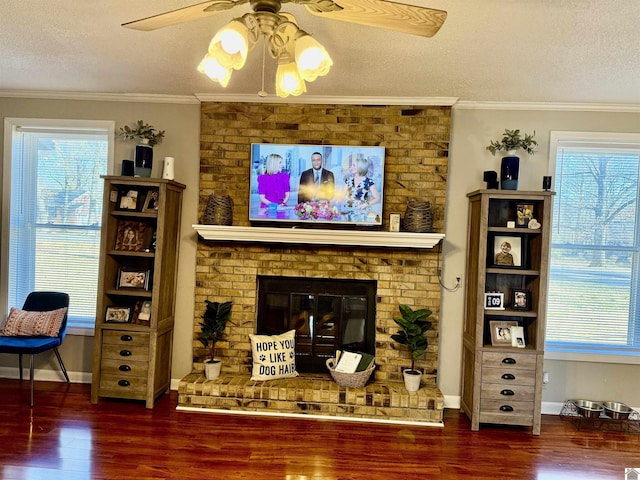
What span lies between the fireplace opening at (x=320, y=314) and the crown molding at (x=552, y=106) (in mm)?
1706

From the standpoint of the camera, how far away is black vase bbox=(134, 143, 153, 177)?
362 centimetres

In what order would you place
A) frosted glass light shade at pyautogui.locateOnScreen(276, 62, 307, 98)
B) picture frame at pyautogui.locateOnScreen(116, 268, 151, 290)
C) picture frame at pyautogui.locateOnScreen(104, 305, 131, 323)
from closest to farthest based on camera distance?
frosted glass light shade at pyautogui.locateOnScreen(276, 62, 307, 98) → picture frame at pyautogui.locateOnScreen(104, 305, 131, 323) → picture frame at pyautogui.locateOnScreen(116, 268, 151, 290)

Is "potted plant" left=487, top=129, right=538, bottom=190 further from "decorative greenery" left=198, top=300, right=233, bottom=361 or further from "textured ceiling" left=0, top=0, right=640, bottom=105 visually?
"decorative greenery" left=198, top=300, right=233, bottom=361

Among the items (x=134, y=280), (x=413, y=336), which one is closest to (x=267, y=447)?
(x=413, y=336)

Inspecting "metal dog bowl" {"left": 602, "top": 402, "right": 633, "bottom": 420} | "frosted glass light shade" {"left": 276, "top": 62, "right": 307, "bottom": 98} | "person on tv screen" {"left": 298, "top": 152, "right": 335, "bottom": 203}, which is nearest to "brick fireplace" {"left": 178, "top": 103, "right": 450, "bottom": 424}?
"person on tv screen" {"left": 298, "top": 152, "right": 335, "bottom": 203}

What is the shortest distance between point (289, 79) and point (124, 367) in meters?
2.81

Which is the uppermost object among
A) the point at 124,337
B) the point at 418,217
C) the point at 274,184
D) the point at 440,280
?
the point at 274,184

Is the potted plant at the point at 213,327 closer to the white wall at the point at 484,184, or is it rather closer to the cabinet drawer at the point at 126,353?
the cabinet drawer at the point at 126,353

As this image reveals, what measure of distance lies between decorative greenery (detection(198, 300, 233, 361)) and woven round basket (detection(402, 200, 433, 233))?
5.35ft

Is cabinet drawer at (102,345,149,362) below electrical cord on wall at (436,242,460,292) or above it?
below

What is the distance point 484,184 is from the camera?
3.72 m

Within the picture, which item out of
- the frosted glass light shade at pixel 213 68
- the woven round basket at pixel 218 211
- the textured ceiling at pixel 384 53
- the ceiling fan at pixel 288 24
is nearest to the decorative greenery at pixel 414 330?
the woven round basket at pixel 218 211

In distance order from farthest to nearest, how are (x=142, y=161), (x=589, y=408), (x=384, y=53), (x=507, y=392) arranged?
(x=142, y=161) → (x=589, y=408) → (x=507, y=392) → (x=384, y=53)

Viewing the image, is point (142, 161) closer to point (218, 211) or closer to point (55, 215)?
point (218, 211)
